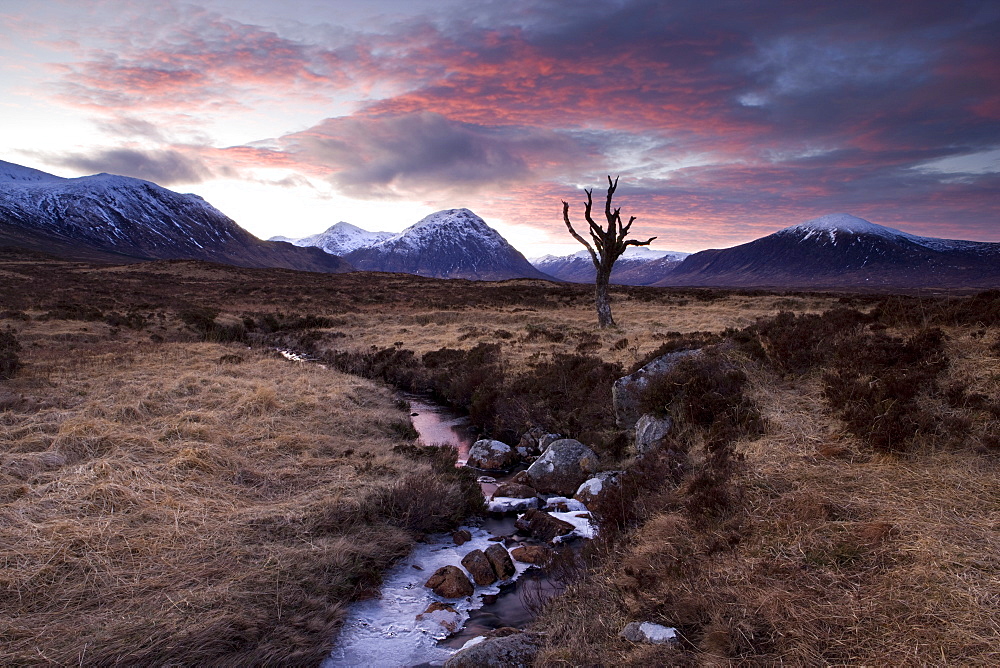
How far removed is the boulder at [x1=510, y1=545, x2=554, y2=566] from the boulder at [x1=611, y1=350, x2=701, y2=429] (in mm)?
4024

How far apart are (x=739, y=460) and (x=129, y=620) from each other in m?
7.54

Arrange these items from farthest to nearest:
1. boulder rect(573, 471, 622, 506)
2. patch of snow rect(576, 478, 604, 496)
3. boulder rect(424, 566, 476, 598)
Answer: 1. patch of snow rect(576, 478, 604, 496)
2. boulder rect(573, 471, 622, 506)
3. boulder rect(424, 566, 476, 598)

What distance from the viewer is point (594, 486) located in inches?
366

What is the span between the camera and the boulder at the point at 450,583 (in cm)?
682

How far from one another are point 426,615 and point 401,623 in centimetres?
34

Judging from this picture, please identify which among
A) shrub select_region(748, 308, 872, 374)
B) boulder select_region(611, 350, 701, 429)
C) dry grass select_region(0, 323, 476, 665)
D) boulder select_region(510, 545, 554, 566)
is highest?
shrub select_region(748, 308, 872, 374)

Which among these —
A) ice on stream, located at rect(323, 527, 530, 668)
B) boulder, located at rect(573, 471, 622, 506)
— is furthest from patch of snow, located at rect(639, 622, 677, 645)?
boulder, located at rect(573, 471, 622, 506)

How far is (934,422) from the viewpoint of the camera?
251 inches

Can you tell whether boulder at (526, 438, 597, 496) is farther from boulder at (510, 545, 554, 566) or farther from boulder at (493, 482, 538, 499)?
boulder at (510, 545, 554, 566)

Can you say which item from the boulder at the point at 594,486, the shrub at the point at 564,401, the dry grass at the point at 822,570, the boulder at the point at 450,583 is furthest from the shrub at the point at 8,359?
the dry grass at the point at 822,570

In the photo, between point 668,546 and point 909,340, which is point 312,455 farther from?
point 909,340

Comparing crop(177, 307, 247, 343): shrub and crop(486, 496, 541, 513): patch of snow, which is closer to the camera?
crop(486, 496, 541, 513): patch of snow

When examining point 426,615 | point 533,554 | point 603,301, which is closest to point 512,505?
point 533,554

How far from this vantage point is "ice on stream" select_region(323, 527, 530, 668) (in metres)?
5.64
